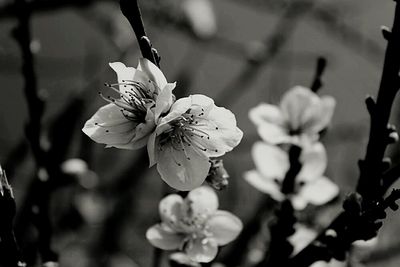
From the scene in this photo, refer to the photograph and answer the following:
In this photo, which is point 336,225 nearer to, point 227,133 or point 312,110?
point 227,133

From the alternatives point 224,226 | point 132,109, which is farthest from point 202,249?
point 132,109

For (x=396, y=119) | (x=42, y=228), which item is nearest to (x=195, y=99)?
(x=42, y=228)

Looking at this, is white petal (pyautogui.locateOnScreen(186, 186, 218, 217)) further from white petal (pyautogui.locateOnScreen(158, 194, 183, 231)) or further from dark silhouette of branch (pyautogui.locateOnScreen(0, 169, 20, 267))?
dark silhouette of branch (pyautogui.locateOnScreen(0, 169, 20, 267))

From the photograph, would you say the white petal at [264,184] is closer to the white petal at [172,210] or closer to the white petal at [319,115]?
the white petal at [319,115]

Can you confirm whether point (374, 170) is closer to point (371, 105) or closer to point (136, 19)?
point (371, 105)

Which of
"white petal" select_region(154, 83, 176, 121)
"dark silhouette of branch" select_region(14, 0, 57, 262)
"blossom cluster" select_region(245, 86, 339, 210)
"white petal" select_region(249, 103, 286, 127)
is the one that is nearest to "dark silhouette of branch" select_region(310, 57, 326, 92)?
"blossom cluster" select_region(245, 86, 339, 210)

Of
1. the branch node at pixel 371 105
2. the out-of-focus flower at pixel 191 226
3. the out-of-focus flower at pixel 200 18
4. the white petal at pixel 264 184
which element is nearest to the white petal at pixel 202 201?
the out-of-focus flower at pixel 191 226
